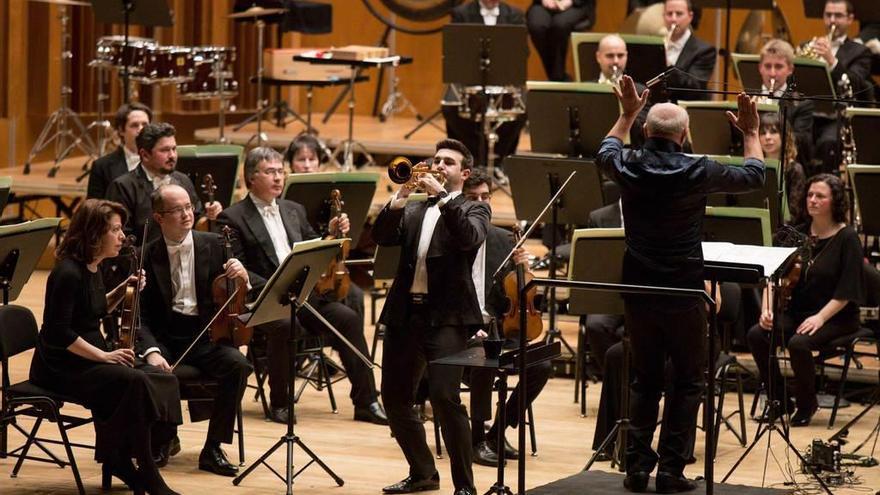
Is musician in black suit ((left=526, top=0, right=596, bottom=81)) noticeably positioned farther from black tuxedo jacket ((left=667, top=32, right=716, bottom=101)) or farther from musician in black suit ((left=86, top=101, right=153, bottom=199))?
musician in black suit ((left=86, top=101, right=153, bottom=199))

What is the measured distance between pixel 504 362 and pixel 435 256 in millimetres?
832

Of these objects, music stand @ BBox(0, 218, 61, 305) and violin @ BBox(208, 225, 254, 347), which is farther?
violin @ BBox(208, 225, 254, 347)

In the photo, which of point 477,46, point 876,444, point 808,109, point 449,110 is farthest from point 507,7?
point 876,444

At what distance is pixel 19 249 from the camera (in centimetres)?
642

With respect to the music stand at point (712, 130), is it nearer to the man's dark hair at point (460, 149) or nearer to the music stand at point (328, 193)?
the music stand at point (328, 193)

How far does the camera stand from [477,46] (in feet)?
31.8

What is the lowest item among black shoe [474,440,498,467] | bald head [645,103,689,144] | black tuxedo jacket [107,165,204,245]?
black shoe [474,440,498,467]

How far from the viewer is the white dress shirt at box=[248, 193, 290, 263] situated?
23.7ft

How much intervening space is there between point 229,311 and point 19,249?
0.90 m

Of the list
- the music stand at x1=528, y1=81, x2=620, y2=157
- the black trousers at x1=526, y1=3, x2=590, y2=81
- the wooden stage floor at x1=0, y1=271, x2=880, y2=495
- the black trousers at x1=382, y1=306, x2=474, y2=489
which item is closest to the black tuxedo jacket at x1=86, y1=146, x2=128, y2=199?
the wooden stage floor at x1=0, y1=271, x2=880, y2=495

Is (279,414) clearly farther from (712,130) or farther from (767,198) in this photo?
(712,130)

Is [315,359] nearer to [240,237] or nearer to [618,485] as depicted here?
[240,237]

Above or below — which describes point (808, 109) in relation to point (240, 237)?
above

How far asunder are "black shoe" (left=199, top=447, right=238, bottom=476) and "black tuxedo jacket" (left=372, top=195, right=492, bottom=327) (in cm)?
96
